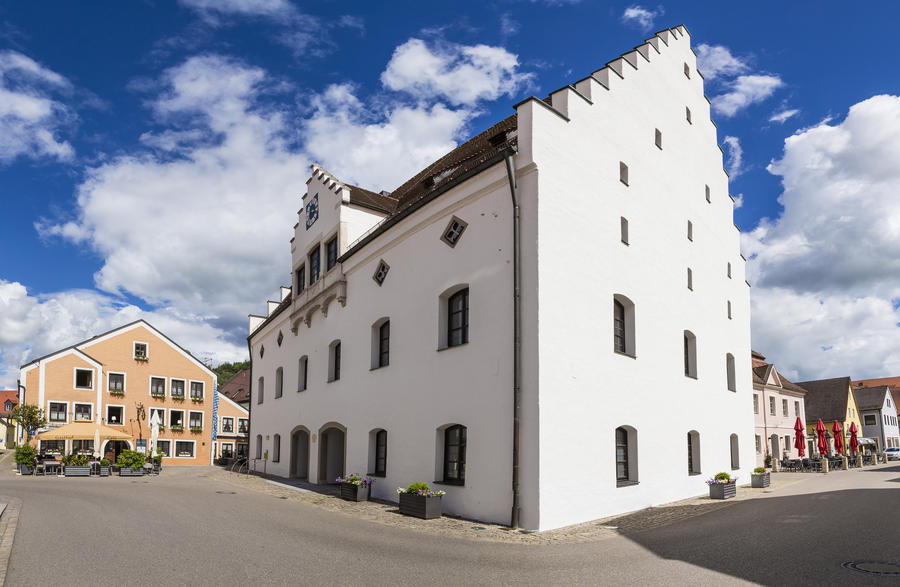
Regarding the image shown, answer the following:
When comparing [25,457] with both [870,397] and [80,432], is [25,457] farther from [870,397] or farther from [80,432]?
[870,397]

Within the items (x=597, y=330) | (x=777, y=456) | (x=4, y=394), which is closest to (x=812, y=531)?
(x=597, y=330)

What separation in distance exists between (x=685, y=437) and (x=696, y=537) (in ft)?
29.5

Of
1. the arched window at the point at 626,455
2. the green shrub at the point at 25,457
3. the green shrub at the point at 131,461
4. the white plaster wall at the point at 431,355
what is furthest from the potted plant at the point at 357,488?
the green shrub at the point at 25,457

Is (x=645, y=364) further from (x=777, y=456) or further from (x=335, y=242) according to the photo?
(x=777, y=456)

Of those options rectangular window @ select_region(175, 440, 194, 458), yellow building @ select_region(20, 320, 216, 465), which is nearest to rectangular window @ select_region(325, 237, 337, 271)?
yellow building @ select_region(20, 320, 216, 465)

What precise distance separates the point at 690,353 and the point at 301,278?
1715cm

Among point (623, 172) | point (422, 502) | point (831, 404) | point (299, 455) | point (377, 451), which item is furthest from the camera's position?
point (831, 404)

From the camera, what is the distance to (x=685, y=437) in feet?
66.3

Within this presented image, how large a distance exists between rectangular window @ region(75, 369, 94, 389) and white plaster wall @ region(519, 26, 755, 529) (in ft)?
134

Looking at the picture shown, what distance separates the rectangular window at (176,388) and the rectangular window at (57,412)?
7325mm

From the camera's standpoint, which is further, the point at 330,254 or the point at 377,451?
the point at 330,254

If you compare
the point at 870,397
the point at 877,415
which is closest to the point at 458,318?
the point at 877,415

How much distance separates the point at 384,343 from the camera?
20562 mm

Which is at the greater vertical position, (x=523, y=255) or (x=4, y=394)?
(x=523, y=255)
